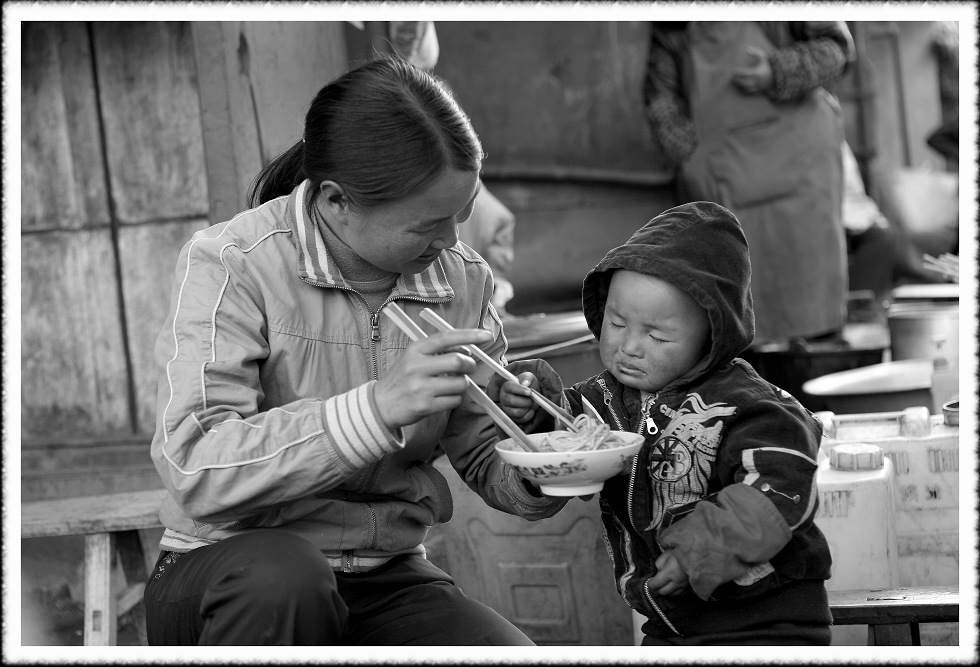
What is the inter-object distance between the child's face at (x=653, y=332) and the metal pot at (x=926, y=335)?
8.84ft

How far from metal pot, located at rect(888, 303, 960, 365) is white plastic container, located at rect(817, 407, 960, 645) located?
5.27 feet

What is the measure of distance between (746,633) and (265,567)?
3.24 feet

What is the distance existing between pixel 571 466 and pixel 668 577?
0.32m

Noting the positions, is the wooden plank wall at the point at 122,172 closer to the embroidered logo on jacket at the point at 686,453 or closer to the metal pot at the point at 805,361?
the embroidered logo on jacket at the point at 686,453

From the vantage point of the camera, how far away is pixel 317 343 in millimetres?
2189

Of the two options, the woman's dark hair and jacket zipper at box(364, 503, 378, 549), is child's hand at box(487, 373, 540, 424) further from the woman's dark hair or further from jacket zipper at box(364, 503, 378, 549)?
the woman's dark hair

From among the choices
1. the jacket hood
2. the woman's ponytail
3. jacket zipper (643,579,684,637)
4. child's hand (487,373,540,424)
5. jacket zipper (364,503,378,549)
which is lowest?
jacket zipper (643,579,684,637)

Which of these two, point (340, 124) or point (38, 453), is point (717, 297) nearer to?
point (340, 124)

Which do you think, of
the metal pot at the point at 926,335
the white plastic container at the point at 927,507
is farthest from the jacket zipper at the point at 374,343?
the metal pot at the point at 926,335

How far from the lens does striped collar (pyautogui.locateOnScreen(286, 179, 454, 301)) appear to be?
219 centimetres

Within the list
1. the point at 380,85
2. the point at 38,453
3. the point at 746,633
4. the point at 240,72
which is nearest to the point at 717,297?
the point at 746,633

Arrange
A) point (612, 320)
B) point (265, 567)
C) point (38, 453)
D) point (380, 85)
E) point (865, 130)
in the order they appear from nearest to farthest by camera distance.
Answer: point (265, 567), point (380, 85), point (612, 320), point (38, 453), point (865, 130)

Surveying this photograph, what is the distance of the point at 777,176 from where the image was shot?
5.68m

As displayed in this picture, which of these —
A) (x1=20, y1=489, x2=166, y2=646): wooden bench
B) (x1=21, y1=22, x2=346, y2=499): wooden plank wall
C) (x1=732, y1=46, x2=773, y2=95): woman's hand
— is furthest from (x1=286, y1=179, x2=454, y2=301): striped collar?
(x1=732, y1=46, x2=773, y2=95): woman's hand
